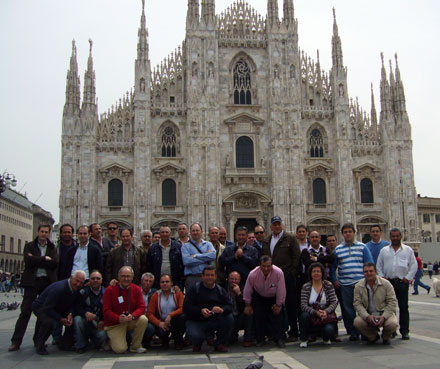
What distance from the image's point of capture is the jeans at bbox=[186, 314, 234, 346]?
9039 mm

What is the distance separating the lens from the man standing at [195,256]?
33.2ft

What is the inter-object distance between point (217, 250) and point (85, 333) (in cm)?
322

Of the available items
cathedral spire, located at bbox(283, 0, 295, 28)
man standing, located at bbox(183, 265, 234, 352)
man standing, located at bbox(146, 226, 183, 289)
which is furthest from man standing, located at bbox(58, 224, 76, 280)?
cathedral spire, located at bbox(283, 0, 295, 28)

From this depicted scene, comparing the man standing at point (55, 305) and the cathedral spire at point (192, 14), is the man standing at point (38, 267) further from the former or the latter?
the cathedral spire at point (192, 14)

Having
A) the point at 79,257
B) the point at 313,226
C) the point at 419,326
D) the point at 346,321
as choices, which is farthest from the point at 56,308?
the point at 313,226

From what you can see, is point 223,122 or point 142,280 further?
point 223,122

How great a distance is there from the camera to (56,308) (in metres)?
9.31

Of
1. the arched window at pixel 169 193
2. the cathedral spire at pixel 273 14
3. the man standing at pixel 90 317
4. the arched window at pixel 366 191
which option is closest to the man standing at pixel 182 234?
the man standing at pixel 90 317

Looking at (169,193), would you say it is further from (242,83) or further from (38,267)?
(38,267)

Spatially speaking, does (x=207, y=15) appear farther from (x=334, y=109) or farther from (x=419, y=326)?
(x=419, y=326)

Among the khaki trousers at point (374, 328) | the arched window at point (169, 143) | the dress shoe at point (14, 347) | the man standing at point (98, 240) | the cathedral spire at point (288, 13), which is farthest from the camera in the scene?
the cathedral spire at point (288, 13)

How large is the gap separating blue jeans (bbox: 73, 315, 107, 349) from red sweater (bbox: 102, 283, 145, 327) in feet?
0.92

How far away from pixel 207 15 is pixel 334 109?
1127cm

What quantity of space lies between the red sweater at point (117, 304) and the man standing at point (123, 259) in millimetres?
977
